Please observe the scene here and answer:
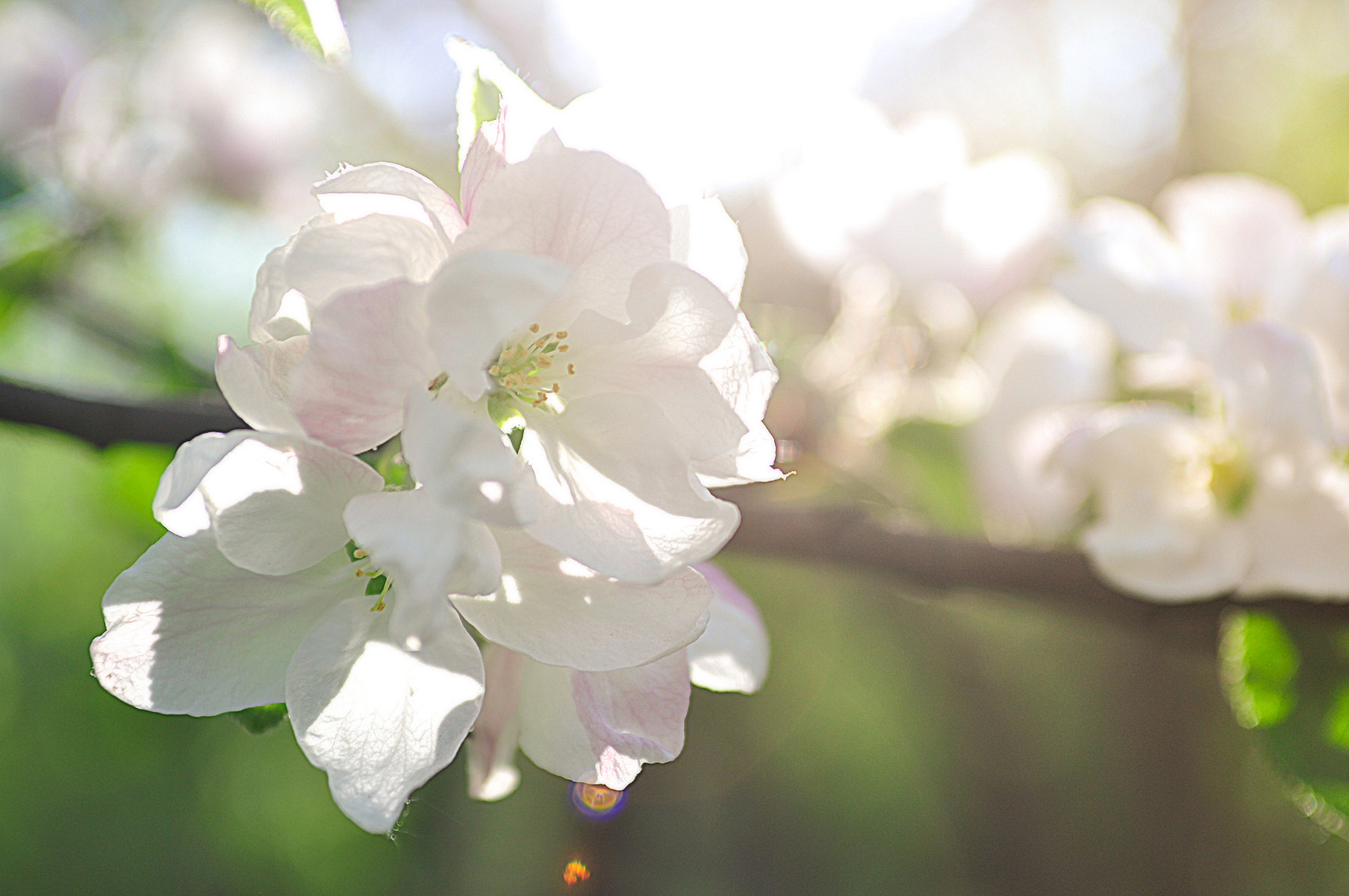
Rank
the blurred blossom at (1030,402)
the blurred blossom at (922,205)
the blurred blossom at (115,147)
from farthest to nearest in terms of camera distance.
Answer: the blurred blossom at (115,147) < the blurred blossom at (922,205) < the blurred blossom at (1030,402)

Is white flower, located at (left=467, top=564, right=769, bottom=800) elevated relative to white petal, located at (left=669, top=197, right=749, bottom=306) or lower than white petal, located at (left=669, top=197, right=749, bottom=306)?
lower

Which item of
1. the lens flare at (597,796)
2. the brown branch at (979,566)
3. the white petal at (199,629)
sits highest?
the white petal at (199,629)

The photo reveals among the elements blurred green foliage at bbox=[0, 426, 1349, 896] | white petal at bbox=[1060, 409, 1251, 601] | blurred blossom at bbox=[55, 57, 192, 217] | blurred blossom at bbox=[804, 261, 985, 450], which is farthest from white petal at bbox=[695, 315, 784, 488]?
blurred green foliage at bbox=[0, 426, 1349, 896]

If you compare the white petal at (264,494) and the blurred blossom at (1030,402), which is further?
the blurred blossom at (1030,402)

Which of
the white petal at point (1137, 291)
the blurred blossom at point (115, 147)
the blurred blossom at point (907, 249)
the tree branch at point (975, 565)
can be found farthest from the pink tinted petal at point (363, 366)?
the blurred blossom at point (115, 147)

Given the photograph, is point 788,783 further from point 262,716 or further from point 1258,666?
point 262,716

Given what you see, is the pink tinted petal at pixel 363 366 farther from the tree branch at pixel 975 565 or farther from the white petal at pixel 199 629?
the tree branch at pixel 975 565

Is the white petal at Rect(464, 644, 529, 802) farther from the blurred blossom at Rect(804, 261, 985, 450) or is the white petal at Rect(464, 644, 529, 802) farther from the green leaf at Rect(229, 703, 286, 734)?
the blurred blossom at Rect(804, 261, 985, 450)

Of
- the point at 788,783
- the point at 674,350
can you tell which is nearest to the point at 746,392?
the point at 674,350
